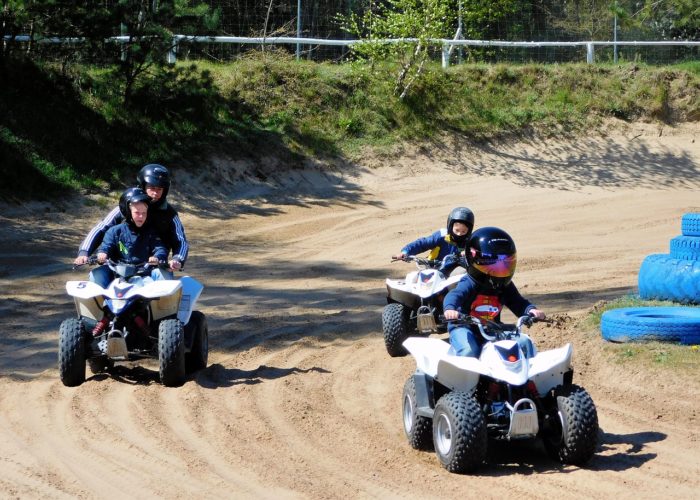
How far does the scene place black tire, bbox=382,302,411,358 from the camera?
33.4ft

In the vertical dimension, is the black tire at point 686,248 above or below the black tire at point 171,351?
above

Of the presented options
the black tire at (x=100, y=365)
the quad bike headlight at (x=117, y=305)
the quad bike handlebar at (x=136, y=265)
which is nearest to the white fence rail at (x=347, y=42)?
the quad bike handlebar at (x=136, y=265)

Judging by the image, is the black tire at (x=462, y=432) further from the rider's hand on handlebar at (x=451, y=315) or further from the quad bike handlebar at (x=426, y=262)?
the quad bike handlebar at (x=426, y=262)

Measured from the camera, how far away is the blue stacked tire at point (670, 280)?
436 inches

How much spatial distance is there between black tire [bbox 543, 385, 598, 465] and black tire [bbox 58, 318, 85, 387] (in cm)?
431

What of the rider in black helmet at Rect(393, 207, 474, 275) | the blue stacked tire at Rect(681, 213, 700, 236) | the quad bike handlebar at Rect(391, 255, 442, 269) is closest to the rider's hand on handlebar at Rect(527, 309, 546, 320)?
the rider in black helmet at Rect(393, 207, 474, 275)

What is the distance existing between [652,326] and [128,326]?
4.90 meters

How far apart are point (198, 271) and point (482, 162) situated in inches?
355

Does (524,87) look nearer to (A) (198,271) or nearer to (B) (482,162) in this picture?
(B) (482,162)

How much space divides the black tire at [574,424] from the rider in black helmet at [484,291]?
43 centimetres

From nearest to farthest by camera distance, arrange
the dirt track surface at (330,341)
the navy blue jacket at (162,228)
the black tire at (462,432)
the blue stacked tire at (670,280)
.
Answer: the black tire at (462,432), the dirt track surface at (330,341), the navy blue jacket at (162,228), the blue stacked tire at (670,280)

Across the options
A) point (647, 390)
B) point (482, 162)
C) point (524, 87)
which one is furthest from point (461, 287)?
point (524, 87)

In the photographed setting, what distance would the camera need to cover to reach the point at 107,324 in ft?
29.8

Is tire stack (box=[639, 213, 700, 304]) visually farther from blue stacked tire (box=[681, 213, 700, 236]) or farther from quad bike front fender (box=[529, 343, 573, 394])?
quad bike front fender (box=[529, 343, 573, 394])
